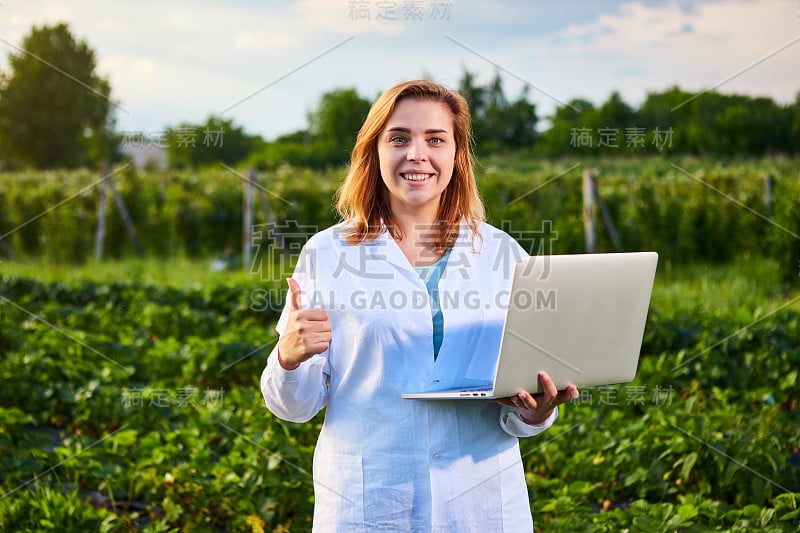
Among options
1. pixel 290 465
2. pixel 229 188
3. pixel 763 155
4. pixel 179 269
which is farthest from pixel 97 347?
pixel 763 155

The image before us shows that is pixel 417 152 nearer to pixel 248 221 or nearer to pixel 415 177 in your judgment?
pixel 415 177

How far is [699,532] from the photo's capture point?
248cm

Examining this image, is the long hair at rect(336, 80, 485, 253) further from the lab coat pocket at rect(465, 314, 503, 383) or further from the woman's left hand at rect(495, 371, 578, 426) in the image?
the woman's left hand at rect(495, 371, 578, 426)

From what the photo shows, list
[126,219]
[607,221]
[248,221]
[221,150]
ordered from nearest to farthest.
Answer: [607,221]
[248,221]
[126,219]
[221,150]

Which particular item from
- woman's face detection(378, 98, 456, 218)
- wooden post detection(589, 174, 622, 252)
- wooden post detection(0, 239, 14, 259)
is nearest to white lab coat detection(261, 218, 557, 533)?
woman's face detection(378, 98, 456, 218)

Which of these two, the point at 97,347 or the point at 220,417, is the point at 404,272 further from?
the point at 97,347

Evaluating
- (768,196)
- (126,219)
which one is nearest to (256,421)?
(768,196)

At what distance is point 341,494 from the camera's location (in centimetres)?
159

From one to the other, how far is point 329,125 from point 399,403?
23.6 metres

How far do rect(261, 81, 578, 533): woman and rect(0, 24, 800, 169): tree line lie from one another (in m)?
3.66

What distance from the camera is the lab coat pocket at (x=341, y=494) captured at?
158cm

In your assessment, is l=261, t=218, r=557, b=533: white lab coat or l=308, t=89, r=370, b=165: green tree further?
l=308, t=89, r=370, b=165: green tree

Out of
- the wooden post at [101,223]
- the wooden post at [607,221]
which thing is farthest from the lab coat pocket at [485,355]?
the wooden post at [101,223]

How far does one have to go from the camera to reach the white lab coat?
1570 mm
